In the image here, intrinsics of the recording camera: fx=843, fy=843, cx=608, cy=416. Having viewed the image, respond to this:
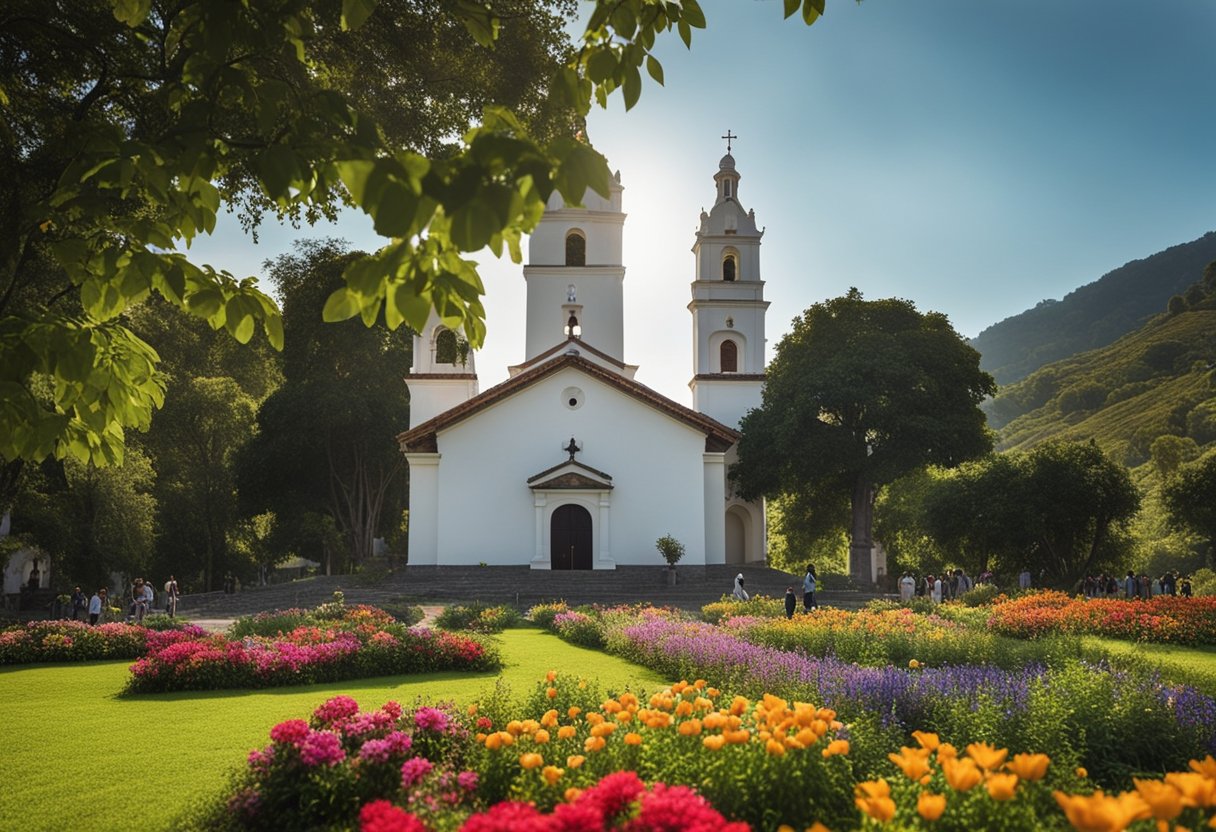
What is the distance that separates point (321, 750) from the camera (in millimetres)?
5152

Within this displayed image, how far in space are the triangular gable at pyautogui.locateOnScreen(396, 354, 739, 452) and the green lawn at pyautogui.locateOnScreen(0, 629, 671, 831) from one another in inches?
757

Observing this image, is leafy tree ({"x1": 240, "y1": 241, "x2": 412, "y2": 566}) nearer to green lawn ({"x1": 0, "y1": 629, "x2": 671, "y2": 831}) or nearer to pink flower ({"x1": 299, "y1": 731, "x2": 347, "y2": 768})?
green lawn ({"x1": 0, "y1": 629, "x2": 671, "y2": 831})

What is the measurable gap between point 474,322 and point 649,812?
1.91 metres

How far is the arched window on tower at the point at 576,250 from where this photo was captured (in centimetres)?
4044

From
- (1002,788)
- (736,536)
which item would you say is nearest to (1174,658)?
(1002,788)

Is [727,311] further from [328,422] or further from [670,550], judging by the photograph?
[328,422]

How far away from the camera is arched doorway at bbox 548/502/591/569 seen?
3225cm

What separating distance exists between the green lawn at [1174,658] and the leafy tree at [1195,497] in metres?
25.6

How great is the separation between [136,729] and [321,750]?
427 centimetres

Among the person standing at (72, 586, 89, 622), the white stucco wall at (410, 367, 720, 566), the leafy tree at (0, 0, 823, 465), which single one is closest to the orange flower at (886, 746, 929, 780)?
the leafy tree at (0, 0, 823, 465)

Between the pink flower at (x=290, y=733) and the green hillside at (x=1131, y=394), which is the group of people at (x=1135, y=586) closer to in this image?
the pink flower at (x=290, y=733)

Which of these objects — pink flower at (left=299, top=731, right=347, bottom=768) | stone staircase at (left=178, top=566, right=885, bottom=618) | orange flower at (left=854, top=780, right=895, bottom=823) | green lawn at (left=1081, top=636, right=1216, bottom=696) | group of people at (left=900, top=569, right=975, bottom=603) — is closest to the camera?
orange flower at (left=854, top=780, right=895, bottom=823)

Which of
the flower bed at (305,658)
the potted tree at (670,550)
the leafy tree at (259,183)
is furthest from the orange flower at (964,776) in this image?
the potted tree at (670,550)

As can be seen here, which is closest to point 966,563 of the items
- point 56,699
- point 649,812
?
point 56,699
